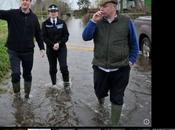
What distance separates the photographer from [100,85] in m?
4.82

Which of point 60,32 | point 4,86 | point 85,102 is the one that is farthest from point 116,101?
point 4,86

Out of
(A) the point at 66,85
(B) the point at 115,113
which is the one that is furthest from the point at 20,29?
(B) the point at 115,113

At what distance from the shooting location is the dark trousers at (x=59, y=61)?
5902mm

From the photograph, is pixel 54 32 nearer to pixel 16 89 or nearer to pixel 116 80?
pixel 16 89

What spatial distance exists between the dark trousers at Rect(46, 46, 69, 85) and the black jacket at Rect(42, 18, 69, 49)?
13 centimetres

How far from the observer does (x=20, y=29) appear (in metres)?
5.24

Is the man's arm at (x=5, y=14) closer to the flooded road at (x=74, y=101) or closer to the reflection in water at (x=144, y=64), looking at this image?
the flooded road at (x=74, y=101)

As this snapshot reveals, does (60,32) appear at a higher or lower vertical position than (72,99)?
higher

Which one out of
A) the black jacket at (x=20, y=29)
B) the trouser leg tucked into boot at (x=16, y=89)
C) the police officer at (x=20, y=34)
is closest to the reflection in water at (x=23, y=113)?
the trouser leg tucked into boot at (x=16, y=89)

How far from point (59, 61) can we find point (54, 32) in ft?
1.39

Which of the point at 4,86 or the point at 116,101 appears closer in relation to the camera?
the point at 116,101

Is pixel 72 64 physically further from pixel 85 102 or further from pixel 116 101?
pixel 116 101
